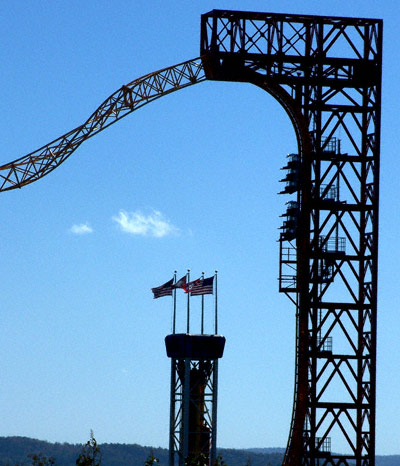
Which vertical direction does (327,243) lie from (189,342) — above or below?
above

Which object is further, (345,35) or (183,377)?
(345,35)

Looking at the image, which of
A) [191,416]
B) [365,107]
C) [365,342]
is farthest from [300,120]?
[191,416]

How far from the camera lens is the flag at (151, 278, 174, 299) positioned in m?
86.0

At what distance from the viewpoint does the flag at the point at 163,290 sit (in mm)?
86000

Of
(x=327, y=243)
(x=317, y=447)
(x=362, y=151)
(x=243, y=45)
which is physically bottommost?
(x=317, y=447)

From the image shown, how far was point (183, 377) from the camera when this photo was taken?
8519 cm

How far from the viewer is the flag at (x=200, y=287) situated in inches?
3386

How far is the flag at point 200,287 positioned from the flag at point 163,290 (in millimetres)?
1134

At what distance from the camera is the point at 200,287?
86312 mm

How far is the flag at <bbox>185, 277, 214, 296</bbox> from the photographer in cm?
8600

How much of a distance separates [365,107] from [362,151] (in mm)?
3110

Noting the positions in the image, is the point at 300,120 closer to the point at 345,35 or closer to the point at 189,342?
the point at 345,35

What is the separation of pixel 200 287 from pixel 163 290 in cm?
Result: 247

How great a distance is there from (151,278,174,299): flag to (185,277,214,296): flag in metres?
1.13
